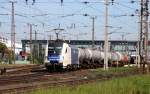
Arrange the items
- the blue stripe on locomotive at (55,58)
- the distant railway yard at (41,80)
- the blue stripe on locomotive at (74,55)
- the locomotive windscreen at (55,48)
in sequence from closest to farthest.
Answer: the distant railway yard at (41,80) < the blue stripe on locomotive at (55,58) < the locomotive windscreen at (55,48) < the blue stripe on locomotive at (74,55)

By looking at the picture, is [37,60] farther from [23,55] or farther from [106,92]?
[106,92]

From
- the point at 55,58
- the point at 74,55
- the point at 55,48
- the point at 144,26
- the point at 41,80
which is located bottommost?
the point at 41,80

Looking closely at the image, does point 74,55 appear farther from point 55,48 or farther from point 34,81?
point 34,81

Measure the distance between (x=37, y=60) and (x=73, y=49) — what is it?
52052mm

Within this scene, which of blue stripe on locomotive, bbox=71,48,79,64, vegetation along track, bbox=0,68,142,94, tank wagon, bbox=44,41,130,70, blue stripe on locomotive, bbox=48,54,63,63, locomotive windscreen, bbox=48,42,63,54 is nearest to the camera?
vegetation along track, bbox=0,68,142,94

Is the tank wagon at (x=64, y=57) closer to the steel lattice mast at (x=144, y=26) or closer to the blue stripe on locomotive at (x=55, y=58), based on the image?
the blue stripe on locomotive at (x=55, y=58)

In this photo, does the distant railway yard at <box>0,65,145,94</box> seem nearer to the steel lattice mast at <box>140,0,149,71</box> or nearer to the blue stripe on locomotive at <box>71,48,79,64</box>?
the steel lattice mast at <box>140,0,149,71</box>

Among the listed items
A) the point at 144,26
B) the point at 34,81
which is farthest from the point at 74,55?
the point at 34,81

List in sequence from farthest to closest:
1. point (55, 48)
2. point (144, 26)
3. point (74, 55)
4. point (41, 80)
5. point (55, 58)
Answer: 1. point (74, 55)
2. point (144, 26)
3. point (55, 48)
4. point (55, 58)
5. point (41, 80)

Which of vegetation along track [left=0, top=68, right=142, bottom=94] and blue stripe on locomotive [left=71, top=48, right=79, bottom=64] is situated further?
blue stripe on locomotive [left=71, top=48, right=79, bottom=64]

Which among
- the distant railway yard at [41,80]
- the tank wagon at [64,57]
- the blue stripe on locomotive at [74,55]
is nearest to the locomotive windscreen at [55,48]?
the tank wagon at [64,57]

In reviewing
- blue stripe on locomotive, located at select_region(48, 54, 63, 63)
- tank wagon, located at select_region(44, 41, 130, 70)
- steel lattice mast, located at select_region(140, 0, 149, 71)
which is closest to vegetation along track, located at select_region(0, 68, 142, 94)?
blue stripe on locomotive, located at select_region(48, 54, 63, 63)

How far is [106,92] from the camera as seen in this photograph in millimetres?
20672

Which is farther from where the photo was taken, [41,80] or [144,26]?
[144,26]
